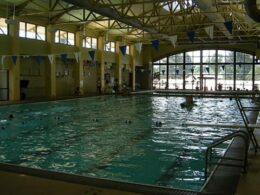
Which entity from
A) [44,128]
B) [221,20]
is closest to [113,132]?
[44,128]

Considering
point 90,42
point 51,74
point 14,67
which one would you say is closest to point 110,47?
point 90,42

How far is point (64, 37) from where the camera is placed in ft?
81.8

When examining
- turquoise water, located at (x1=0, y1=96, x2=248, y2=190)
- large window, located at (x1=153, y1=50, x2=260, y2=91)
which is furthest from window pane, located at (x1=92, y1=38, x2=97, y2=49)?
turquoise water, located at (x1=0, y1=96, x2=248, y2=190)

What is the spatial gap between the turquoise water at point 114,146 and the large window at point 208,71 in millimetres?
22003

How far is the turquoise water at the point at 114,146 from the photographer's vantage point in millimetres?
6141

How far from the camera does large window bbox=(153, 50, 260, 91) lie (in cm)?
3444

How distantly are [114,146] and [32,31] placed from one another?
51.0 ft

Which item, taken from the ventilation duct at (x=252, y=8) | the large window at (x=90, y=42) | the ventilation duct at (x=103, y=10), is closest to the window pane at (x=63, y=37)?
the large window at (x=90, y=42)

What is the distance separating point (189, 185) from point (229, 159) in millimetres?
733

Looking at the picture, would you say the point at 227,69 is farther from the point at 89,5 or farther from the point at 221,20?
the point at 89,5

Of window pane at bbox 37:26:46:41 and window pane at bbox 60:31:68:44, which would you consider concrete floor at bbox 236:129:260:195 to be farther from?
window pane at bbox 60:31:68:44

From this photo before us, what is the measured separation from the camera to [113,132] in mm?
10281

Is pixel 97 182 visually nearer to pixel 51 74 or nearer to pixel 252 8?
pixel 252 8

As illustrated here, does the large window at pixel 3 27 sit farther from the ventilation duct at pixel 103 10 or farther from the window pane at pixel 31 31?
the ventilation duct at pixel 103 10
